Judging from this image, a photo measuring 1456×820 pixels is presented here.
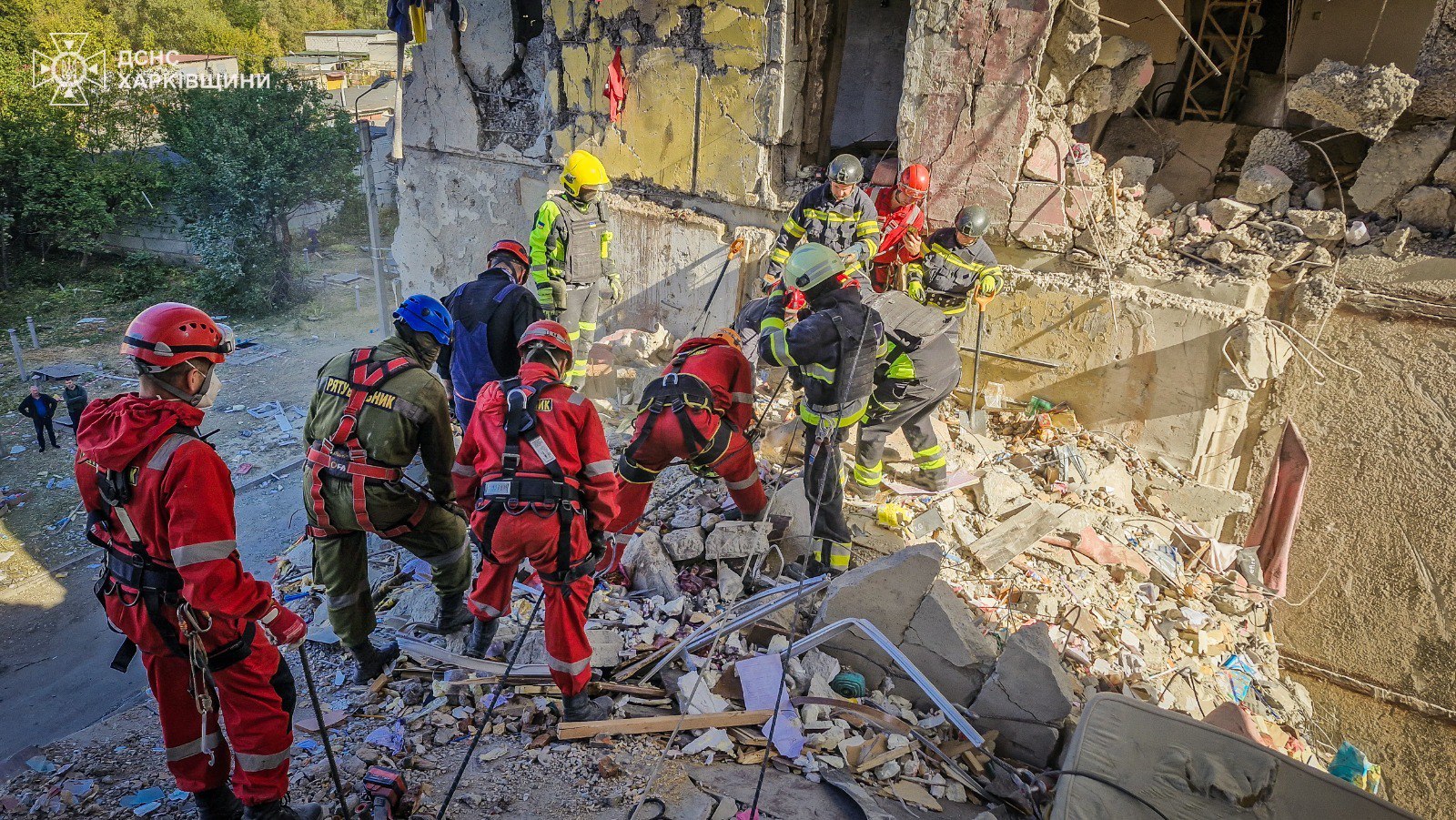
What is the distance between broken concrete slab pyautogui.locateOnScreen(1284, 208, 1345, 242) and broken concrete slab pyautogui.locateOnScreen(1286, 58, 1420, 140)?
61cm

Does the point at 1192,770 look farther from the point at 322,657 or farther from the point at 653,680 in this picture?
the point at 322,657

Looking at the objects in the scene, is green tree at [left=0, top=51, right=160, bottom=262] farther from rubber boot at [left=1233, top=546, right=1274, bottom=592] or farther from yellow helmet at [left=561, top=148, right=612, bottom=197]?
rubber boot at [left=1233, top=546, right=1274, bottom=592]

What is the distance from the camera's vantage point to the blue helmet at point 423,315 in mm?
3662

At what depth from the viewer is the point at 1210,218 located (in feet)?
22.0

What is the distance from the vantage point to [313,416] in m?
3.64

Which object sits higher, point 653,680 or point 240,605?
A: point 240,605

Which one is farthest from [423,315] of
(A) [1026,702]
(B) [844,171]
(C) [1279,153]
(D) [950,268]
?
(C) [1279,153]

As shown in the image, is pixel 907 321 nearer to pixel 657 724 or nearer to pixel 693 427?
pixel 693 427

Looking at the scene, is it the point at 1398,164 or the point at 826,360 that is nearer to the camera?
the point at 826,360

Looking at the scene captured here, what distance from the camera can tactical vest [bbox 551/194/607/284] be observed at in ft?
22.0

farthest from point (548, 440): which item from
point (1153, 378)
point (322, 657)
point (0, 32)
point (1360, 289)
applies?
point (0, 32)

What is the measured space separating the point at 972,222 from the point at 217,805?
5603mm

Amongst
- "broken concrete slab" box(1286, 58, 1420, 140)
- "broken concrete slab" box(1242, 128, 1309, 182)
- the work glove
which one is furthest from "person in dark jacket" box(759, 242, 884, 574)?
"broken concrete slab" box(1242, 128, 1309, 182)

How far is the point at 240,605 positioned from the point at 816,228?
4873mm
